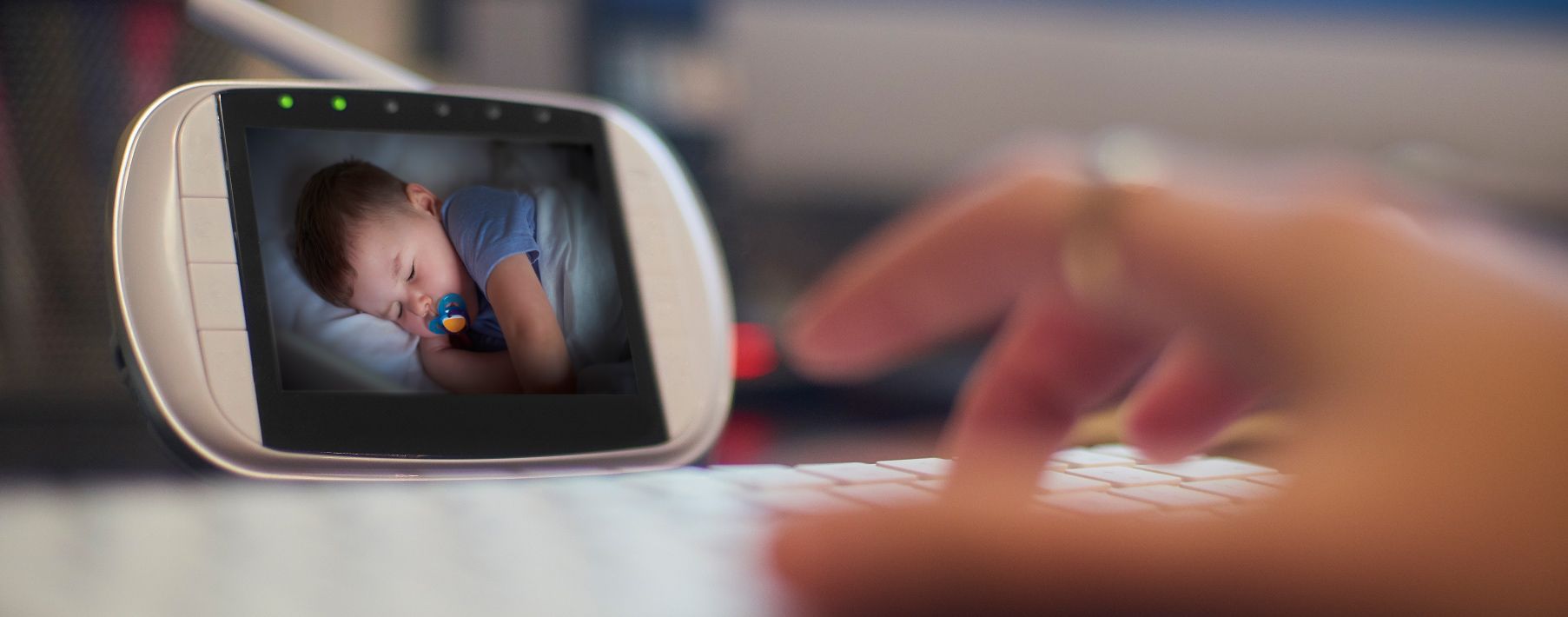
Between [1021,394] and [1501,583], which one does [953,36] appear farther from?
[1501,583]

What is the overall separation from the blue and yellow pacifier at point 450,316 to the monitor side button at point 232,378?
2.0 inches

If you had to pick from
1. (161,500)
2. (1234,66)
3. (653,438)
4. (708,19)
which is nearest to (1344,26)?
(1234,66)

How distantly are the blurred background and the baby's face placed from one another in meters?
0.08

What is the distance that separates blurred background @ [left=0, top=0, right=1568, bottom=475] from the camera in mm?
425

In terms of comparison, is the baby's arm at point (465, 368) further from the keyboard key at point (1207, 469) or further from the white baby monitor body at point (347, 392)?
the keyboard key at point (1207, 469)

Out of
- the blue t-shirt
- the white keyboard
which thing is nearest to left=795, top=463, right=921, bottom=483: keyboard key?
the white keyboard

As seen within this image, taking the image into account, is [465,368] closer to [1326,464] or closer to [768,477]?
[768,477]

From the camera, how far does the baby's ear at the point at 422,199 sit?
29 centimetres

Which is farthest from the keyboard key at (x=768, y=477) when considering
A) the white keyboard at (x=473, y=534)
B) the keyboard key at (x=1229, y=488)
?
the keyboard key at (x=1229, y=488)

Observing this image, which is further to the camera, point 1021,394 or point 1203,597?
point 1021,394

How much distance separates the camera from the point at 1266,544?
0.15 meters

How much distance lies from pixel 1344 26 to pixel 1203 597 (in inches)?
38.0

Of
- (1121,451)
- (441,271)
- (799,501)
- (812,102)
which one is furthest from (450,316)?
(812,102)

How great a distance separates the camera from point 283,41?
13.0 inches
